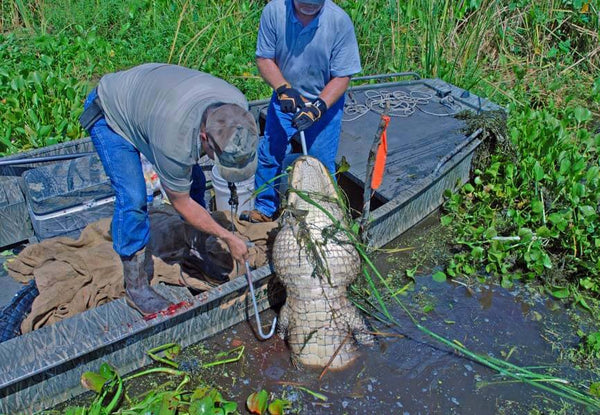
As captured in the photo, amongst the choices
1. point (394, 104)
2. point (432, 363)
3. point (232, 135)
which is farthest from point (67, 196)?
point (394, 104)

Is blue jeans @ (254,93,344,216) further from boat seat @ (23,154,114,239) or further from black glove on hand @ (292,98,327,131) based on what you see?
boat seat @ (23,154,114,239)

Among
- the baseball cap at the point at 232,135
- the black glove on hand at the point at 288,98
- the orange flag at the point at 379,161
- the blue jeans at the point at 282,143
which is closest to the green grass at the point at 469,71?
the orange flag at the point at 379,161

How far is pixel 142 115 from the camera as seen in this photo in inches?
120

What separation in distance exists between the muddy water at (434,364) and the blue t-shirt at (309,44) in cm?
181

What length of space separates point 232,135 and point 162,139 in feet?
1.31

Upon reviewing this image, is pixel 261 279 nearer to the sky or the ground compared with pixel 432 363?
nearer to the sky

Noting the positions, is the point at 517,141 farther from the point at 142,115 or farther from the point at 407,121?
the point at 142,115

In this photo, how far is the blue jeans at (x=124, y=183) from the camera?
11.0 ft

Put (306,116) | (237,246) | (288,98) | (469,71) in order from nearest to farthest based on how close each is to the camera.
Result: (237,246) → (306,116) → (288,98) → (469,71)

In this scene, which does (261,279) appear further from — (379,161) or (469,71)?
(469,71)

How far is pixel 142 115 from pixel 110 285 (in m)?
1.50

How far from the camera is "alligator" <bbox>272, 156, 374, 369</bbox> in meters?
3.60

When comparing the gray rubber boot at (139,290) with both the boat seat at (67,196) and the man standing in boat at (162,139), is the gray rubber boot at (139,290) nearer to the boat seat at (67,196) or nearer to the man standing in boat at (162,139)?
the man standing in boat at (162,139)

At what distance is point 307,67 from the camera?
4.32 metres
